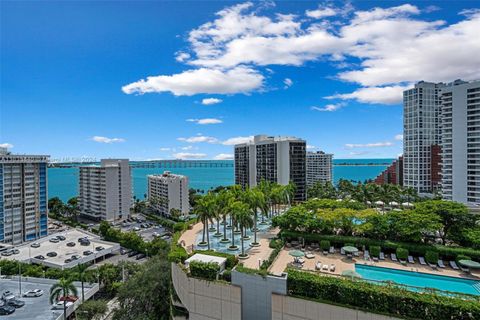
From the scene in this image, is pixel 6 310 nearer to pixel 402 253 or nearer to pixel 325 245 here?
pixel 325 245

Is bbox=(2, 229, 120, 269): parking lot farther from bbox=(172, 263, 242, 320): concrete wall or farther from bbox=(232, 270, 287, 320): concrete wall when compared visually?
bbox=(232, 270, 287, 320): concrete wall

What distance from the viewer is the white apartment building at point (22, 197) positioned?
5159 cm

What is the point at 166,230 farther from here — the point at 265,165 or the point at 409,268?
the point at 409,268

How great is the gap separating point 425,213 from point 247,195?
17.4 metres

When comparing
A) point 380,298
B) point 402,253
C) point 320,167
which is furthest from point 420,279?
point 320,167

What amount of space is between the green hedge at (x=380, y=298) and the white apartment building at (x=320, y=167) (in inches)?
3655

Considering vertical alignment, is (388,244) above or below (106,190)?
above

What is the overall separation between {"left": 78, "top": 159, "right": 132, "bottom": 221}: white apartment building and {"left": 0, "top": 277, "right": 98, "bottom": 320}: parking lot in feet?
122

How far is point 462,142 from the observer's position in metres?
53.8

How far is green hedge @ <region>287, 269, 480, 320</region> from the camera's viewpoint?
44.5ft

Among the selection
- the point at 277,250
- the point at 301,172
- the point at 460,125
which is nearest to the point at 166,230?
the point at 301,172

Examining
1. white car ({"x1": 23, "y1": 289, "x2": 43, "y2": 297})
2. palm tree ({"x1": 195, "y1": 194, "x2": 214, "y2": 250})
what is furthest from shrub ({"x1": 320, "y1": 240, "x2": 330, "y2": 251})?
white car ({"x1": 23, "y1": 289, "x2": 43, "y2": 297})

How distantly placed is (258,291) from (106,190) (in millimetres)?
65867

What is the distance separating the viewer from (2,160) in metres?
50.8
